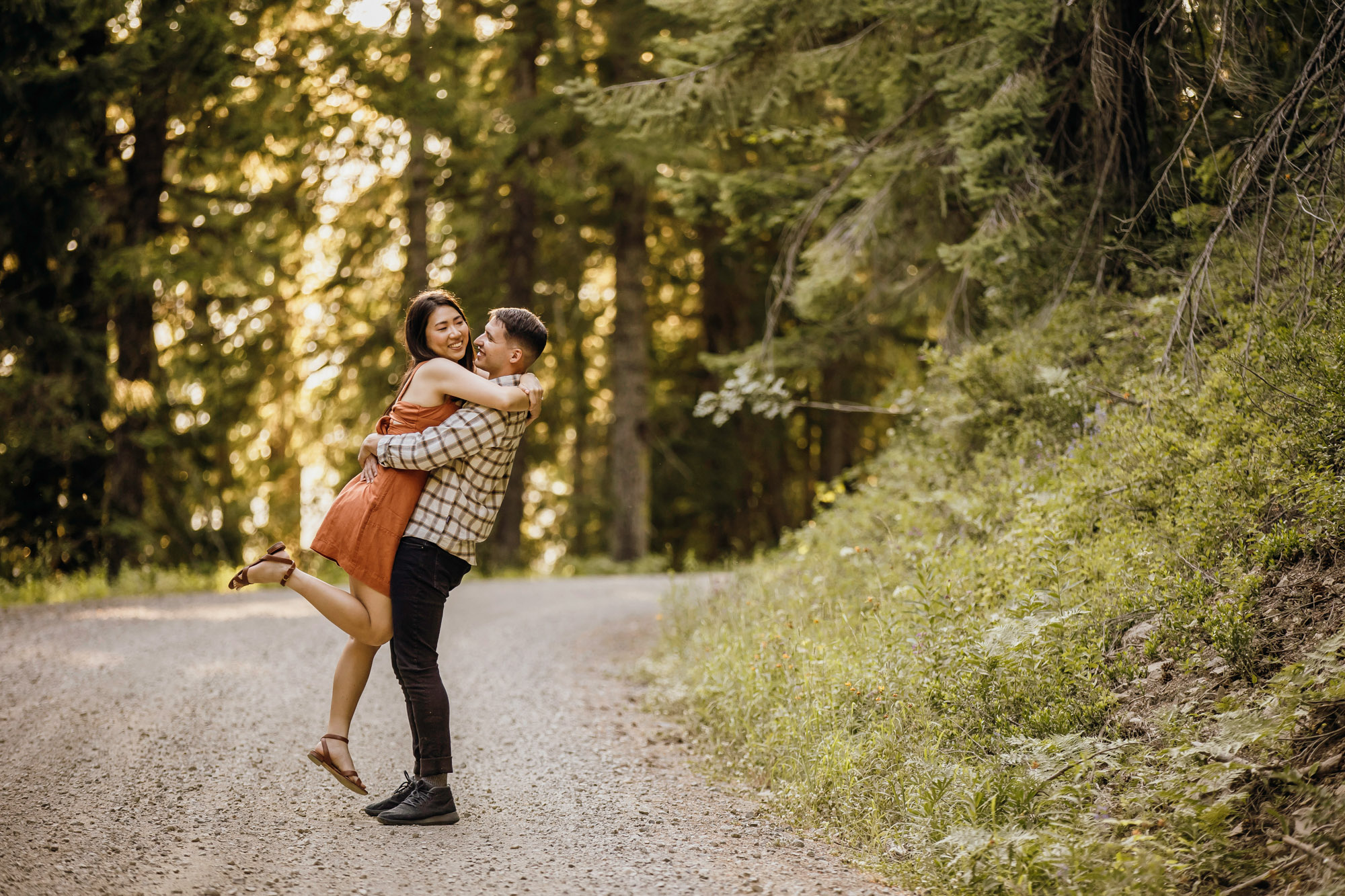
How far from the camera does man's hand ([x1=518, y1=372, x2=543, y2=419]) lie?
3.86m

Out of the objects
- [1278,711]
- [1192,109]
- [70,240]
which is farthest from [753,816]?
[70,240]

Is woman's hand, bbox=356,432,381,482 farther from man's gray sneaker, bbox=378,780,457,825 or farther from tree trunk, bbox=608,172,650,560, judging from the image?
tree trunk, bbox=608,172,650,560

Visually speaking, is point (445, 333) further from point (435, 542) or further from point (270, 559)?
point (270, 559)

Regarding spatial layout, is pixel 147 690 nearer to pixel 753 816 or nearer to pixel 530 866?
pixel 530 866

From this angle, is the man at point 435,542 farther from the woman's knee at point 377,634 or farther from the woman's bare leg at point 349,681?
the woman's bare leg at point 349,681

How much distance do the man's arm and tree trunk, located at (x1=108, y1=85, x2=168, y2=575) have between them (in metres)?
10.0

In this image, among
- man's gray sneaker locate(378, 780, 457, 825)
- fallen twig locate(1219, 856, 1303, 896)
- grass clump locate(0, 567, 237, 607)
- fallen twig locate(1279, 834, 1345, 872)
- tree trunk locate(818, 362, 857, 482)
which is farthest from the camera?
tree trunk locate(818, 362, 857, 482)

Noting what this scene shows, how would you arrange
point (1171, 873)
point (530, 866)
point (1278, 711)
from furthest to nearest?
point (530, 866)
point (1278, 711)
point (1171, 873)

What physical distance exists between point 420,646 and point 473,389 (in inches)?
43.9

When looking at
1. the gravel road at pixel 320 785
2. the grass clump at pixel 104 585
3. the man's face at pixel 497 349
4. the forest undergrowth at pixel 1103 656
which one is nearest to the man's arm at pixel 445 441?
the man's face at pixel 497 349

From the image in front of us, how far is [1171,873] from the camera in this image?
108 inches

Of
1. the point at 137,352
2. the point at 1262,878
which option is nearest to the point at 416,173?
the point at 137,352

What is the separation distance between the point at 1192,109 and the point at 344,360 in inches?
527

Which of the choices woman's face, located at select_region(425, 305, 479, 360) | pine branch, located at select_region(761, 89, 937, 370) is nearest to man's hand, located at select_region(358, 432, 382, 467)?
woman's face, located at select_region(425, 305, 479, 360)
